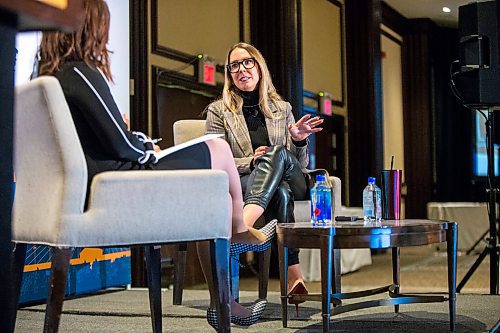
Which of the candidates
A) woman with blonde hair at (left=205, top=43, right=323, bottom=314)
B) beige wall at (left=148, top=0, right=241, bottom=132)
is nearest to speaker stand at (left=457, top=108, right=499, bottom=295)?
woman with blonde hair at (left=205, top=43, right=323, bottom=314)

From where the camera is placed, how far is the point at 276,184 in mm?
3148

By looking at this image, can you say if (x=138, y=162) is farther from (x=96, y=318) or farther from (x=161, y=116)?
(x=161, y=116)

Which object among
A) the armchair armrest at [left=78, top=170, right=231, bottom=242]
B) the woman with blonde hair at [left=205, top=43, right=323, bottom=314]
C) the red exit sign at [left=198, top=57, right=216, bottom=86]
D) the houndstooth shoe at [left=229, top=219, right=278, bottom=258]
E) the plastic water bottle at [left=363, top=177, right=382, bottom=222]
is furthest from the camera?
the red exit sign at [left=198, top=57, right=216, bottom=86]

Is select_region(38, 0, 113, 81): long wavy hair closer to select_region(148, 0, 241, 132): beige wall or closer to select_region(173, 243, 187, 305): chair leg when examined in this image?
select_region(173, 243, 187, 305): chair leg

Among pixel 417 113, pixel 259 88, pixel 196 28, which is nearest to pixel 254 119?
pixel 259 88

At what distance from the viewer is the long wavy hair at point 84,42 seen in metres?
2.09

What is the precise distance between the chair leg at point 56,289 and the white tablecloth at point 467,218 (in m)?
7.32

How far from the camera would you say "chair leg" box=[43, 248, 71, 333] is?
189cm

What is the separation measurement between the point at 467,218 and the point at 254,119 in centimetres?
573

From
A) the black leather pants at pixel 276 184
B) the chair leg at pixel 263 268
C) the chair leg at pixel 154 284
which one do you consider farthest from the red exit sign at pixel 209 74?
the chair leg at pixel 154 284

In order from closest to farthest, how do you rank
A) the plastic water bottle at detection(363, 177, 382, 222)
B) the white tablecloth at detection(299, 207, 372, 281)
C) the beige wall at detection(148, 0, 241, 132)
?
the plastic water bottle at detection(363, 177, 382, 222), the white tablecloth at detection(299, 207, 372, 281), the beige wall at detection(148, 0, 241, 132)

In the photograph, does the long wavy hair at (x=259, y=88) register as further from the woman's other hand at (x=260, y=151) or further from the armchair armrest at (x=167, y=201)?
the armchair armrest at (x=167, y=201)

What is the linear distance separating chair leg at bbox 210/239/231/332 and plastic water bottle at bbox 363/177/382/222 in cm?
89

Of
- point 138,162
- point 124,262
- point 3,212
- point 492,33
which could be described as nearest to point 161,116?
point 124,262
